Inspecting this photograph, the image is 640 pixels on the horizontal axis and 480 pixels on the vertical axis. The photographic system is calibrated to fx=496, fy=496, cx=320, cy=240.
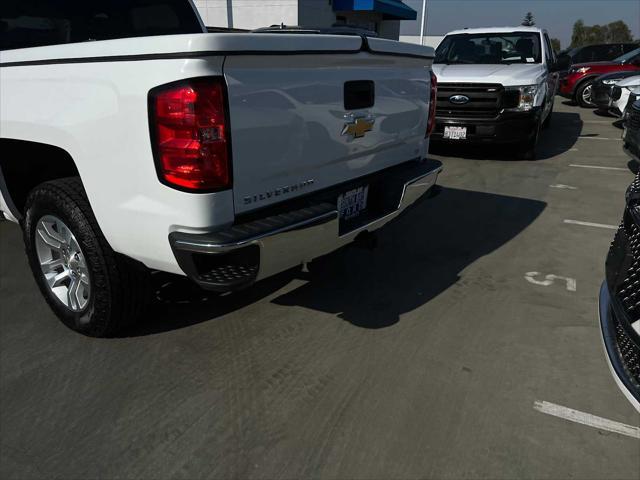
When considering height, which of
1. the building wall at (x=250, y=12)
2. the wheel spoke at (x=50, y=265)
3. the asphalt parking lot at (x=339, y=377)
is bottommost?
the asphalt parking lot at (x=339, y=377)

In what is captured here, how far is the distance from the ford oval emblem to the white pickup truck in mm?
4325

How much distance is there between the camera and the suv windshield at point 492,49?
8.17m

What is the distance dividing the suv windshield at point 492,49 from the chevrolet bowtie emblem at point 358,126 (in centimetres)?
620

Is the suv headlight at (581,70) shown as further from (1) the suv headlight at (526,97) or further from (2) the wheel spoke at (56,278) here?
(2) the wheel spoke at (56,278)

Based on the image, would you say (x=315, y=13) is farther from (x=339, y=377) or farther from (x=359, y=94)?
(x=339, y=377)

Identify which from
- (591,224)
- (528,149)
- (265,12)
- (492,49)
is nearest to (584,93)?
(492,49)

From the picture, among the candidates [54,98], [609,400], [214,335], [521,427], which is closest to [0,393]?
[214,335]

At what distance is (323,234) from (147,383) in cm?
118

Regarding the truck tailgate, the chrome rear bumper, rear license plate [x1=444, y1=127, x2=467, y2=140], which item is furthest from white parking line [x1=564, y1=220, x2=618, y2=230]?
the chrome rear bumper

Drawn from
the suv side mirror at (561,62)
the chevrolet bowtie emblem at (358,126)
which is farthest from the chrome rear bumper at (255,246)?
the suv side mirror at (561,62)

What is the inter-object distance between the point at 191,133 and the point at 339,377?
143 cm

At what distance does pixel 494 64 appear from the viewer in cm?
802

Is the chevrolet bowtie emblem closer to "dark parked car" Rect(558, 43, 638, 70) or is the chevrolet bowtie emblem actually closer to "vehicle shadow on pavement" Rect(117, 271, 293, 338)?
"vehicle shadow on pavement" Rect(117, 271, 293, 338)

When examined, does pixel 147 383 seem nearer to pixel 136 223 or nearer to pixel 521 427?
pixel 136 223
